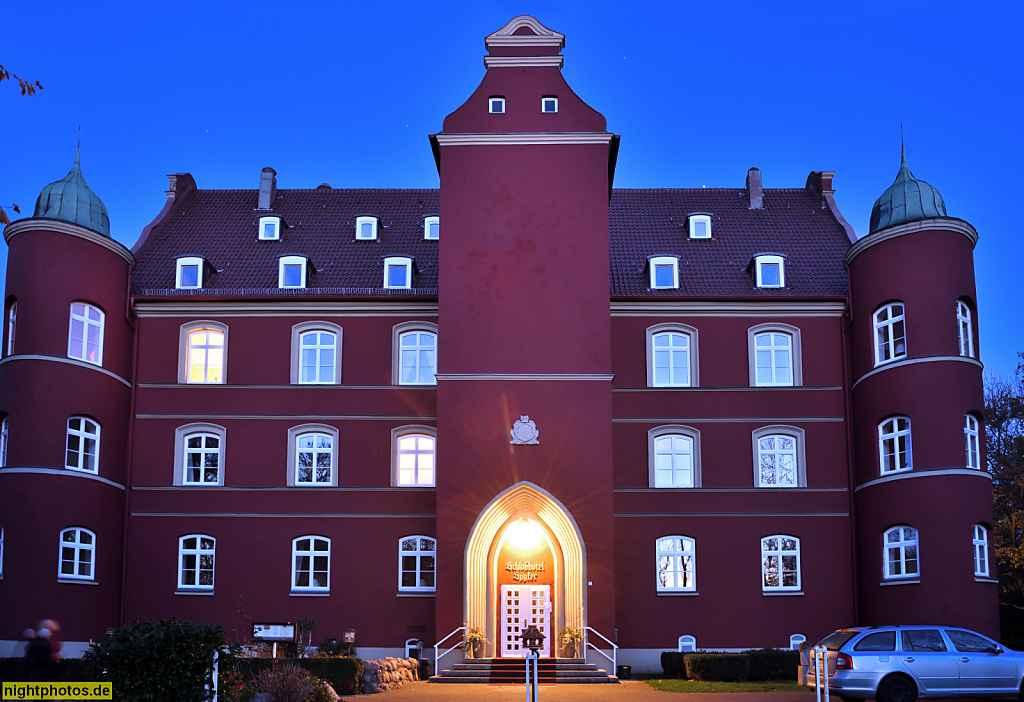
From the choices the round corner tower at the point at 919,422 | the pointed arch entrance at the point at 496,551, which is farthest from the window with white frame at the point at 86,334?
the round corner tower at the point at 919,422

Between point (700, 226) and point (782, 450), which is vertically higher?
point (700, 226)

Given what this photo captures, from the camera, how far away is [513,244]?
97.8 ft

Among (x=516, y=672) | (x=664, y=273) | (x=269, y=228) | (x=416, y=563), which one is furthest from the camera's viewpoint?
(x=269, y=228)

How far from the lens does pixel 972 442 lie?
28344 mm

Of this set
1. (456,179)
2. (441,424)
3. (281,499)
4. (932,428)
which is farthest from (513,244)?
(932,428)

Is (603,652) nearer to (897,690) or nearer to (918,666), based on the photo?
(897,690)

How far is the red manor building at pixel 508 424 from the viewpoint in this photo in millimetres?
28266

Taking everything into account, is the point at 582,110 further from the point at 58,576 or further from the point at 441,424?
the point at 58,576

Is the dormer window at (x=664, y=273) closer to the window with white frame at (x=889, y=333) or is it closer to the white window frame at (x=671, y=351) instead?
the white window frame at (x=671, y=351)

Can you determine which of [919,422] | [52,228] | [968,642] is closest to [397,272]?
[52,228]

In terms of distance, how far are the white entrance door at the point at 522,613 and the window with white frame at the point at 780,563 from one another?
5821mm

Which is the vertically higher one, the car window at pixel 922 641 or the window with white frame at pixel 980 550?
the window with white frame at pixel 980 550

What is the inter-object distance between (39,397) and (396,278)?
9886mm

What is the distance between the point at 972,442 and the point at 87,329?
2282cm
